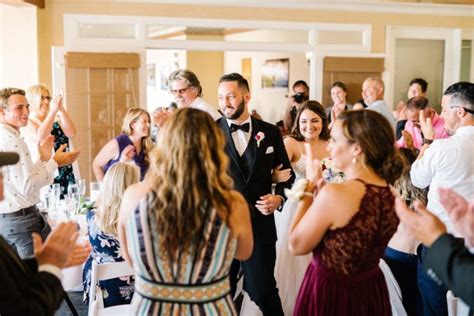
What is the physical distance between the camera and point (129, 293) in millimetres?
3014

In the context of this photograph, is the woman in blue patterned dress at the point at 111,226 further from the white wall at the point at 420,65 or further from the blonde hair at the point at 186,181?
the white wall at the point at 420,65

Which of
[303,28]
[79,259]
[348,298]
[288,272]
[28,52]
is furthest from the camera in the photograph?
[303,28]

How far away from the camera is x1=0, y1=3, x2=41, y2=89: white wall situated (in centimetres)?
612

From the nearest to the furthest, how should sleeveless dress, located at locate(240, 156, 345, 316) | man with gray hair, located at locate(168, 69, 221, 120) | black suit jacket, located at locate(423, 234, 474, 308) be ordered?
black suit jacket, located at locate(423, 234, 474, 308) < sleeveless dress, located at locate(240, 156, 345, 316) < man with gray hair, located at locate(168, 69, 221, 120)

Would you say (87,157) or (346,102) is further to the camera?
(346,102)

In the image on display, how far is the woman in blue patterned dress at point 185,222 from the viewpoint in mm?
1653

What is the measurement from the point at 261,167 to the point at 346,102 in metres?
4.41

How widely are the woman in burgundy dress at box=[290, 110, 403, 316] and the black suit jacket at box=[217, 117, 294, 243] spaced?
972 millimetres

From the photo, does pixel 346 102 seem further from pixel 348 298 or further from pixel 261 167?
pixel 348 298

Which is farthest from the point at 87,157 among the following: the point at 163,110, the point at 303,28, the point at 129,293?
the point at 129,293

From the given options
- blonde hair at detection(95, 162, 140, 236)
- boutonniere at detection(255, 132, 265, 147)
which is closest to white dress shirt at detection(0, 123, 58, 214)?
blonde hair at detection(95, 162, 140, 236)

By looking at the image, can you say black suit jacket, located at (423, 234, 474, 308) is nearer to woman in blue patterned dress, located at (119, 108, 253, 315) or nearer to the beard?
woman in blue patterned dress, located at (119, 108, 253, 315)

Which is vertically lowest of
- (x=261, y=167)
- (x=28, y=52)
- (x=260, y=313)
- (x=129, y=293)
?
(x=260, y=313)

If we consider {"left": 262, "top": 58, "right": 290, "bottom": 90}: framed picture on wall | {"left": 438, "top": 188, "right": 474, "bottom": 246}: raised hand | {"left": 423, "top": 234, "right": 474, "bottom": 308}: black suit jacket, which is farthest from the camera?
{"left": 262, "top": 58, "right": 290, "bottom": 90}: framed picture on wall
